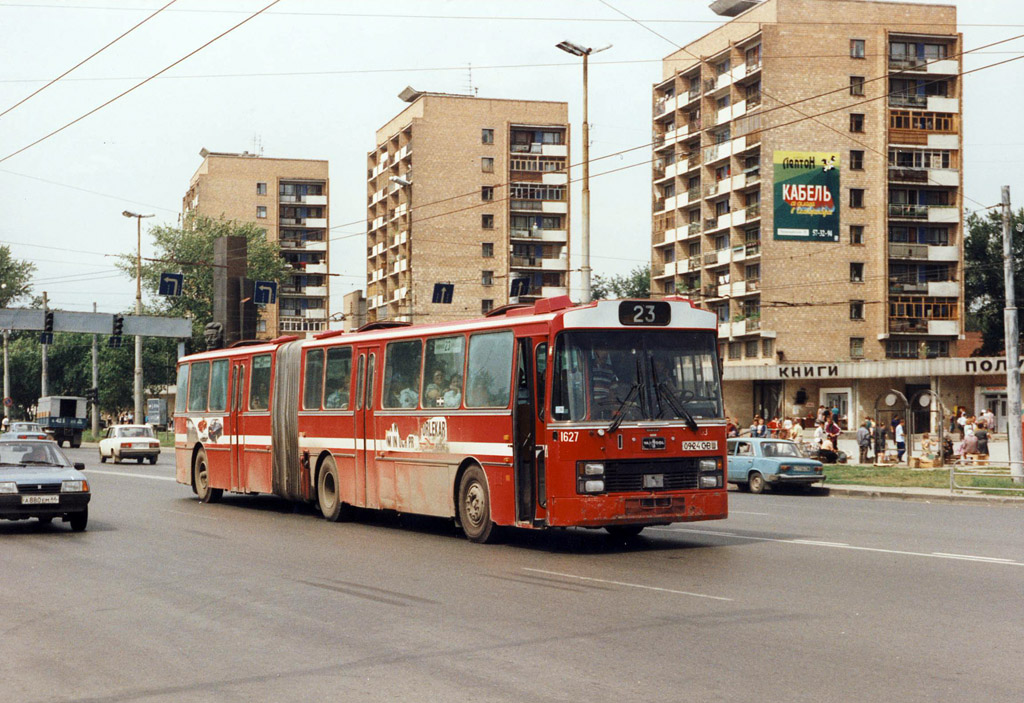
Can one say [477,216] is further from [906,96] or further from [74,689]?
[74,689]

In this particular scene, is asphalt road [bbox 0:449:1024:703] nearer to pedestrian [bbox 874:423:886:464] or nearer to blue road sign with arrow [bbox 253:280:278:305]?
pedestrian [bbox 874:423:886:464]

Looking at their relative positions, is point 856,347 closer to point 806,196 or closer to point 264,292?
point 806,196

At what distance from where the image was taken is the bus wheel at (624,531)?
52.9 feet

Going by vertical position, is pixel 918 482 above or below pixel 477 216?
below

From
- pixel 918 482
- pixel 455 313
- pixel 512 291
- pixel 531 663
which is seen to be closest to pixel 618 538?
pixel 531 663

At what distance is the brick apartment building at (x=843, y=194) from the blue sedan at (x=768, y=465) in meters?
39.1

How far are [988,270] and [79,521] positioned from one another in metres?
76.0

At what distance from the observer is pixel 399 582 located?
1175 centimetres

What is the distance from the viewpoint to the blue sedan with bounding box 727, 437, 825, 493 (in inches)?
1159

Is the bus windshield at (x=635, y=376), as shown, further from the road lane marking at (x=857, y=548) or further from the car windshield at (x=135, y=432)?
the car windshield at (x=135, y=432)

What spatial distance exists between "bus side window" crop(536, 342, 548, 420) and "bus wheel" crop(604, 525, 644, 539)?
7.91ft

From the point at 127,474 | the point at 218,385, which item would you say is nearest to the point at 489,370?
the point at 218,385

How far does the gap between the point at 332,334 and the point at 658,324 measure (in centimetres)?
739

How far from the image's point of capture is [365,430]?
1845cm
